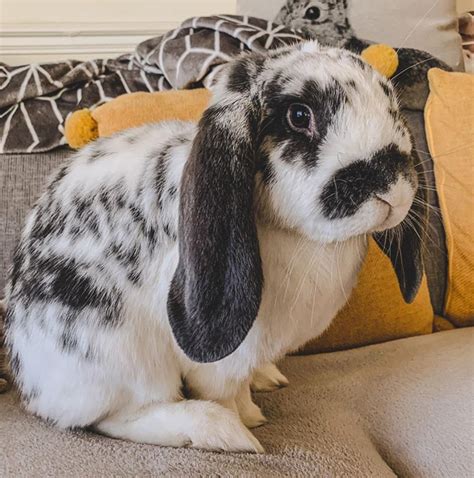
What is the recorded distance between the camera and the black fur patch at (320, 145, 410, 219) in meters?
0.76

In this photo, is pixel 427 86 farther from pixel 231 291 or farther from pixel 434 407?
pixel 231 291

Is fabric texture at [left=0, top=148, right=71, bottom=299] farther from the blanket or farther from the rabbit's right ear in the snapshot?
the rabbit's right ear

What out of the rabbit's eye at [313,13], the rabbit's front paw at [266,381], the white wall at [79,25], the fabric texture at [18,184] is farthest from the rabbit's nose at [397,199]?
the white wall at [79,25]

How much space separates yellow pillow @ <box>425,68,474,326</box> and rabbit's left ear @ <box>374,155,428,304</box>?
1.82ft

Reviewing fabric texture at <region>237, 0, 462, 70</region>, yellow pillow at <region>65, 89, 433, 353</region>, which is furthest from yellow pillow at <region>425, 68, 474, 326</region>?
fabric texture at <region>237, 0, 462, 70</region>

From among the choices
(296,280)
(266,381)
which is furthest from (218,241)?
(266,381)

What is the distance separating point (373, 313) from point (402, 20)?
79 cm

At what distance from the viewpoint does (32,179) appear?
1472mm

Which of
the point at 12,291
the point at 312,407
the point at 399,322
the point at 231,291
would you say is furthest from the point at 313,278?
the point at 399,322

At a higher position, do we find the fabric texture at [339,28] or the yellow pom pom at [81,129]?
the fabric texture at [339,28]

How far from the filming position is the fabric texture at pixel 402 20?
66.4 inches

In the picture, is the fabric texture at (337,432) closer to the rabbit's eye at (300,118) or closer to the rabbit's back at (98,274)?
the rabbit's back at (98,274)

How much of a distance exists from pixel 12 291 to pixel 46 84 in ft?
2.15

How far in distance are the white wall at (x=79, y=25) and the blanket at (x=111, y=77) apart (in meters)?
0.29
